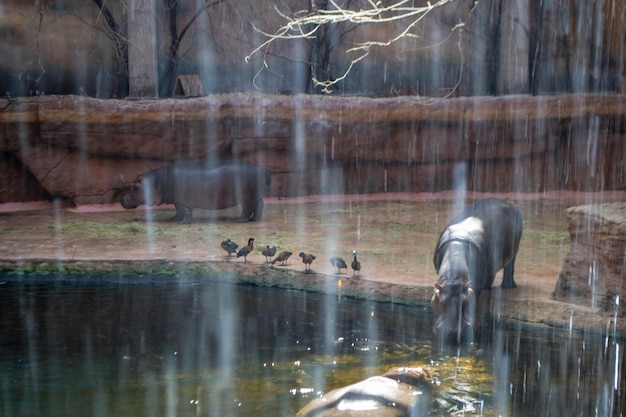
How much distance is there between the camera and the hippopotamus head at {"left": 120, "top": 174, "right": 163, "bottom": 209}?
35.8 feet

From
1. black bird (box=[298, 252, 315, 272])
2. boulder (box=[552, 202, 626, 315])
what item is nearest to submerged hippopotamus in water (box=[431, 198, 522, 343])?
boulder (box=[552, 202, 626, 315])

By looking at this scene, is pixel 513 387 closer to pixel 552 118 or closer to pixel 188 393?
pixel 188 393

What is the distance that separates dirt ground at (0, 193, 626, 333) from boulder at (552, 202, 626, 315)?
0.59ft

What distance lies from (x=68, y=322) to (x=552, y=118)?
8.23 metres

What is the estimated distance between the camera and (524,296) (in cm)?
664

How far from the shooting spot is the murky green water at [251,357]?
493cm

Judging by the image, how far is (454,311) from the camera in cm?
598

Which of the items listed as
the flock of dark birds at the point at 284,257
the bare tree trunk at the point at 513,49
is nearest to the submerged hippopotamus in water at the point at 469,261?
the flock of dark birds at the point at 284,257

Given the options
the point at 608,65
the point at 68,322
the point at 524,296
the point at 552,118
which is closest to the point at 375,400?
the point at 524,296

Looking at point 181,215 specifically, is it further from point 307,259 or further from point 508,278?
point 508,278

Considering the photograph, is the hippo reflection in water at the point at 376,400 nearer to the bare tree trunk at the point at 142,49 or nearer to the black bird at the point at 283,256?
the black bird at the point at 283,256

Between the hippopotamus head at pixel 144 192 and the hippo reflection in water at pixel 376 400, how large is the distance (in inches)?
263

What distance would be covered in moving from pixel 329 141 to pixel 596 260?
19.6ft

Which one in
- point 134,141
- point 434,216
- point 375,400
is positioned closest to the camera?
point 375,400
